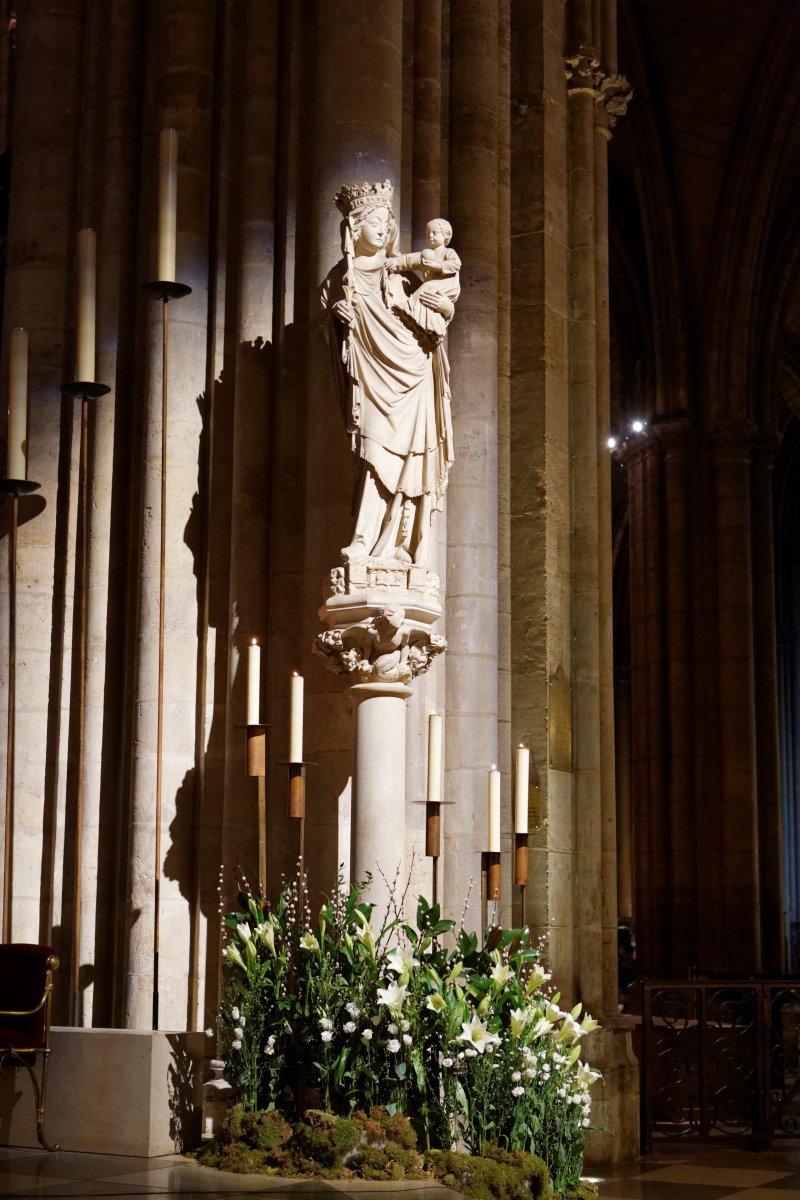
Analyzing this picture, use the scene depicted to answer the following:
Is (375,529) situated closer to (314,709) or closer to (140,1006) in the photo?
(314,709)

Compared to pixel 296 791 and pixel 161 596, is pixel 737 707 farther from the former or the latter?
pixel 296 791

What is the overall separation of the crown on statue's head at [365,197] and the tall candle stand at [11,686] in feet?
7.20

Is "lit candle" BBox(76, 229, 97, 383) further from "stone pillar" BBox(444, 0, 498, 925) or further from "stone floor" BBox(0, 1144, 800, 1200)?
"stone floor" BBox(0, 1144, 800, 1200)

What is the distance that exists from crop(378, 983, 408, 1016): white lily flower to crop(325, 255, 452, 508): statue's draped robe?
2.18 metres

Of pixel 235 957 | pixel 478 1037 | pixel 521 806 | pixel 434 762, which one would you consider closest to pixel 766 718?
pixel 521 806

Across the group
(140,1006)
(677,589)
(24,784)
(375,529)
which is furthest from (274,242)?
(677,589)

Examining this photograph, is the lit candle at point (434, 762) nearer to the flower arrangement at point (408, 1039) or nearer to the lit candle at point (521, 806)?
the lit candle at point (521, 806)

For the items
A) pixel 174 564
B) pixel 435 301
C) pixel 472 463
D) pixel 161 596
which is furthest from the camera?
pixel 472 463

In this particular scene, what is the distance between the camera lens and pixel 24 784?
8.27 metres

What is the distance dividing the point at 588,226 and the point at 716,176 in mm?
10534

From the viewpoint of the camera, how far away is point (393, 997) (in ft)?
18.2

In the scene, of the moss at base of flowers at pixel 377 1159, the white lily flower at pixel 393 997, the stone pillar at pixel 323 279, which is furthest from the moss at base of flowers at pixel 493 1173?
the stone pillar at pixel 323 279

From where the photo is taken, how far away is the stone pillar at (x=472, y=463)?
26.2 feet

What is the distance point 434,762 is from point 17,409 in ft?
9.63
